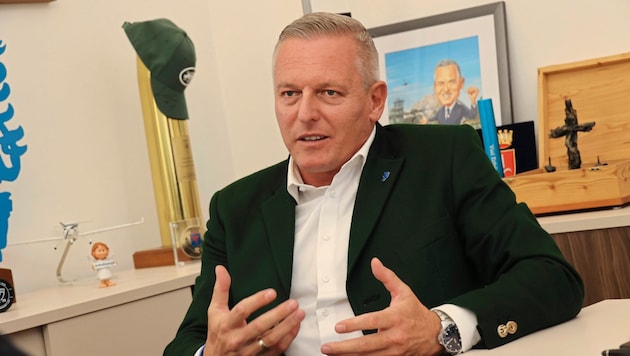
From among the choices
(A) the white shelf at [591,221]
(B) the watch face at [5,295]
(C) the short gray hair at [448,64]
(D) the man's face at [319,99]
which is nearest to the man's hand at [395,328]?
(D) the man's face at [319,99]

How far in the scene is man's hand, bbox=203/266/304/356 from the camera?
4.70 feet

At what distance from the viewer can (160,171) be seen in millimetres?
3084

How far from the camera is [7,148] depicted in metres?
2.84

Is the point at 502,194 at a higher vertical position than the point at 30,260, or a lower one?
higher

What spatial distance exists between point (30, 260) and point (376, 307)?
1586 mm

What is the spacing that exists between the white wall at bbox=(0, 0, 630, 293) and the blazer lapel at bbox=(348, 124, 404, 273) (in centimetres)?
126

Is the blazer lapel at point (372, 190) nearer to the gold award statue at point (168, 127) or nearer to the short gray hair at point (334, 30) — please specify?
the short gray hair at point (334, 30)

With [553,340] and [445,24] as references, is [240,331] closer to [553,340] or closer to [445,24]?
[553,340]

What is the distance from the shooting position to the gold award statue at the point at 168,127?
297 cm

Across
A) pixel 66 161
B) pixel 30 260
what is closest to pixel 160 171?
pixel 66 161

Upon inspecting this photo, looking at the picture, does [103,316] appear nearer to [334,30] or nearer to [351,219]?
[351,219]

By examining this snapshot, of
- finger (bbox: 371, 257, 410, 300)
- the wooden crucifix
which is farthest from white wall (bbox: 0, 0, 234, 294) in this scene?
finger (bbox: 371, 257, 410, 300)

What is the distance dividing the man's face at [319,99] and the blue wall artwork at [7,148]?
1297 millimetres

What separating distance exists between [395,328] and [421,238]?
0.36m
